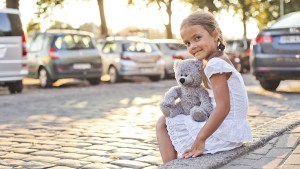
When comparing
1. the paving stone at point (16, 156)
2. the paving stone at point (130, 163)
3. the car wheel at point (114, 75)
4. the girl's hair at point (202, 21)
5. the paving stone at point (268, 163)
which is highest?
the girl's hair at point (202, 21)

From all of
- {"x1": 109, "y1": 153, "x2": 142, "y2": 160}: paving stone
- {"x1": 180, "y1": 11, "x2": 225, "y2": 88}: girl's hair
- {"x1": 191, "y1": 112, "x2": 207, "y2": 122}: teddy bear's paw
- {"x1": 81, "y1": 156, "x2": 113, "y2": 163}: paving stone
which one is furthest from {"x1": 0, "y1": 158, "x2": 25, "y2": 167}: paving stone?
{"x1": 180, "y1": 11, "x2": 225, "y2": 88}: girl's hair

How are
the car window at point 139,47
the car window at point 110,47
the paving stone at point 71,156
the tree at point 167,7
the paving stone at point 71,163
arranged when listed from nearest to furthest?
the paving stone at point 71,163 < the paving stone at point 71,156 < the car window at point 139,47 < the car window at point 110,47 < the tree at point 167,7

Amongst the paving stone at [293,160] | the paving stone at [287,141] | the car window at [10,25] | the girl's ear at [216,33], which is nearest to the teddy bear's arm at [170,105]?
the girl's ear at [216,33]

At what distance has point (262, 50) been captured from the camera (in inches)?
465

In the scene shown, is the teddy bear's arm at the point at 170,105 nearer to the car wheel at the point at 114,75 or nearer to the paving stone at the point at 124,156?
the paving stone at the point at 124,156

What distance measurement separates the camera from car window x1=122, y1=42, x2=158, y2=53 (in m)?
19.6

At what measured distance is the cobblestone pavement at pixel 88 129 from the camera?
5.00 metres

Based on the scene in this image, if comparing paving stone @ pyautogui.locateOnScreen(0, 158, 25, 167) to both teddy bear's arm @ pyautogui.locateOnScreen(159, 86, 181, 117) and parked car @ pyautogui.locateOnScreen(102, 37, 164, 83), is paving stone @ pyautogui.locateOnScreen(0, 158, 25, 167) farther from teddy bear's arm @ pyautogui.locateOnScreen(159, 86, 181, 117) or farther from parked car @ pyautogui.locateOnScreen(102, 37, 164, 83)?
parked car @ pyautogui.locateOnScreen(102, 37, 164, 83)

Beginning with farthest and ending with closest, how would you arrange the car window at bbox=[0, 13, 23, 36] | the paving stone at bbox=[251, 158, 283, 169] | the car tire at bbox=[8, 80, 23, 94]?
the car tire at bbox=[8, 80, 23, 94] → the car window at bbox=[0, 13, 23, 36] → the paving stone at bbox=[251, 158, 283, 169]

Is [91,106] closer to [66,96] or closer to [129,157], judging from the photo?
[66,96]

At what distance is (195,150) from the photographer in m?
4.08

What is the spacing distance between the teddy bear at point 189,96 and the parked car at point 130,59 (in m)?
15.0

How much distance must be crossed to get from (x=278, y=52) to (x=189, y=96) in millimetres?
7677

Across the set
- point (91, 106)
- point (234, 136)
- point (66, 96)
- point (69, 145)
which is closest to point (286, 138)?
point (234, 136)
